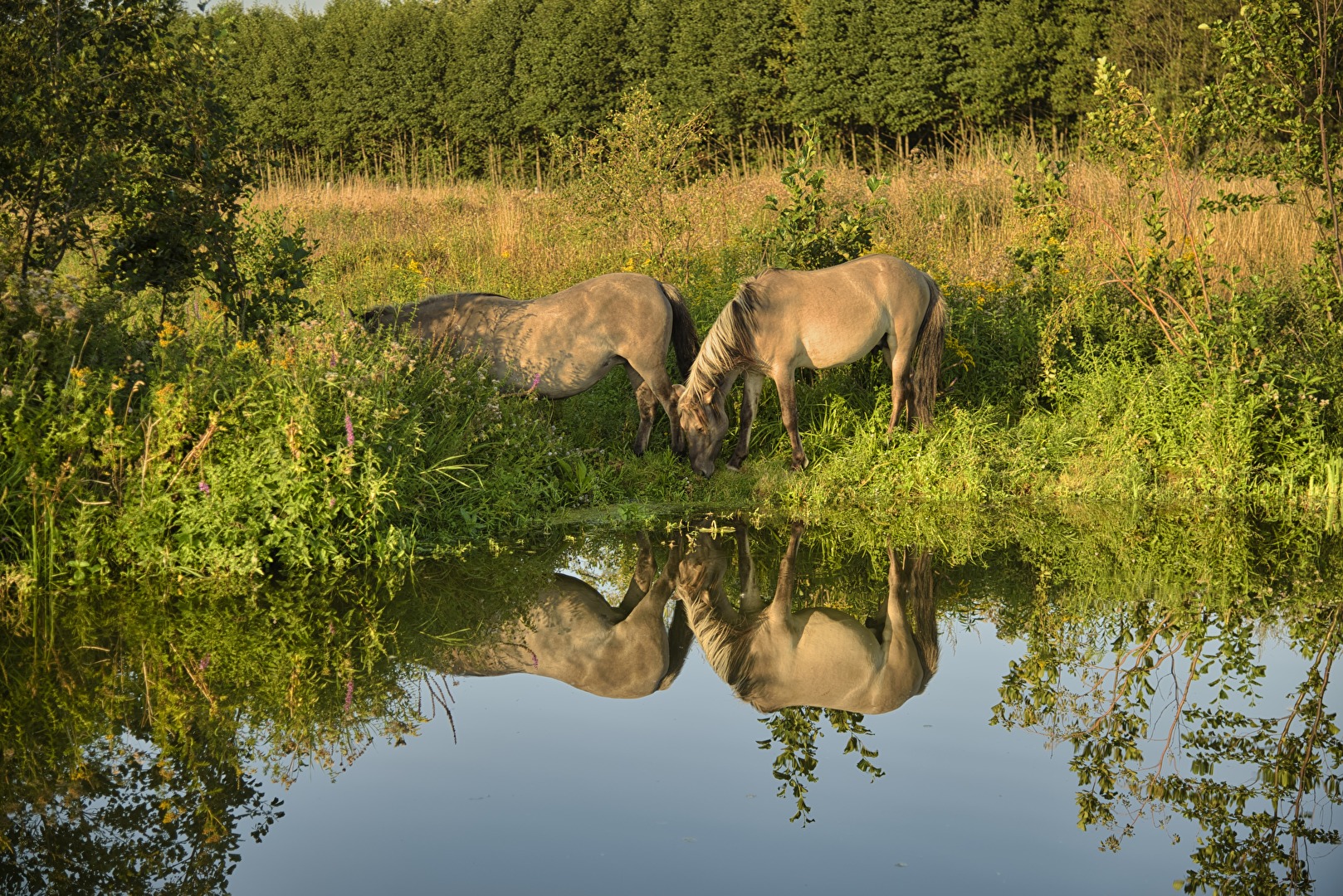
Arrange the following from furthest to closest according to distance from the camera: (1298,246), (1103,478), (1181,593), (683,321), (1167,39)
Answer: (1167,39)
(1298,246)
(683,321)
(1103,478)
(1181,593)

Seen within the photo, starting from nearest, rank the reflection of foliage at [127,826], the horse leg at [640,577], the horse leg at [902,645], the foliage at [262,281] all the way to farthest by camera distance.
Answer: the reflection of foliage at [127,826], the horse leg at [902,645], the horse leg at [640,577], the foliage at [262,281]

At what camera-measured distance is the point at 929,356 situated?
9.38 meters

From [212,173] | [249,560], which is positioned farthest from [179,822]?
[212,173]

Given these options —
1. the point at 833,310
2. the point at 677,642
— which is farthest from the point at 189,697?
the point at 833,310

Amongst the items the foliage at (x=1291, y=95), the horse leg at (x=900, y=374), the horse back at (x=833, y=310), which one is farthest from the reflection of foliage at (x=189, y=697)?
the foliage at (x=1291, y=95)

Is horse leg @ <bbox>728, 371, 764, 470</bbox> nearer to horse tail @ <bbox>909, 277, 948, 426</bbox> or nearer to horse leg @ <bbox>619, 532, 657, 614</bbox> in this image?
horse tail @ <bbox>909, 277, 948, 426</bbox>

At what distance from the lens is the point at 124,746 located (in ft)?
14.7

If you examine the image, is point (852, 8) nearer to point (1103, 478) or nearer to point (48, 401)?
point (1103, 478)

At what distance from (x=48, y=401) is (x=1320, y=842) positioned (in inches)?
237

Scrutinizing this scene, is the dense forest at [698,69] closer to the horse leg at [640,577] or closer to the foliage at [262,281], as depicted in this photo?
the foliage at [262,281]

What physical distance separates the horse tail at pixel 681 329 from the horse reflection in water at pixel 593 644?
9.90 ft

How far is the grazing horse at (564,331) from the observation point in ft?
29.4

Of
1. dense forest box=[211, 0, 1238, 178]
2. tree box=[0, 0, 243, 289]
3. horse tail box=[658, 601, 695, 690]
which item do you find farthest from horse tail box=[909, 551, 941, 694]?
dense forest box=[211, 0, 1238, 178]

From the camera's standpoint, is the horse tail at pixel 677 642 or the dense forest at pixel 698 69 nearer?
the horse tail at pixel 677 642
